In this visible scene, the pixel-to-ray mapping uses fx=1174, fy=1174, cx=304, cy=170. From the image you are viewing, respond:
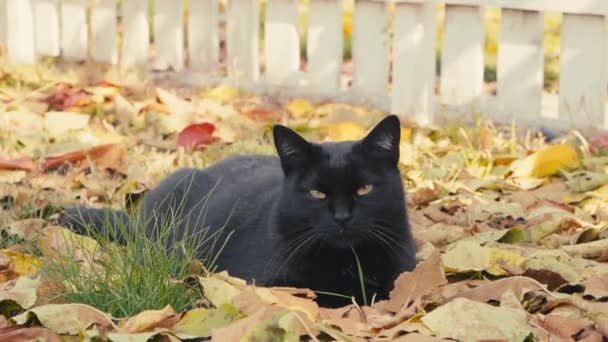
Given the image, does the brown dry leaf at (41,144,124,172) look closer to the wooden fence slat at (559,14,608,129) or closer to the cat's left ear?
the cat's left ear

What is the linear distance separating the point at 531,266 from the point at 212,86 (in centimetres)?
381

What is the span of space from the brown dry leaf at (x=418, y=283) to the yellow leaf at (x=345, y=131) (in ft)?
7.89

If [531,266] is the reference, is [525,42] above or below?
above

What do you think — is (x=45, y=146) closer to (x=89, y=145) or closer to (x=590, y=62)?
(x=89, y=145)

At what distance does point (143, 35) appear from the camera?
7305 mm

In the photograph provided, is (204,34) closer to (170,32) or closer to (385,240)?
(170,32)

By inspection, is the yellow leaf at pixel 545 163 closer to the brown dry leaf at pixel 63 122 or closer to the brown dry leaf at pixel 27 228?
the brown dry leaf at pixel 27 228

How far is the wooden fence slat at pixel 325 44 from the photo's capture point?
663 cm

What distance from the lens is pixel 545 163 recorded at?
505 cm

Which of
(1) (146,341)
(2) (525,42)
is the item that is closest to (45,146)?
(2) (525,42)

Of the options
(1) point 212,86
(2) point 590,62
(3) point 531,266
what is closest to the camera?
(3) point 531,266

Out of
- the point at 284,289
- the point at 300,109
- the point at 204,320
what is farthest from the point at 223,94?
the point at 204,320

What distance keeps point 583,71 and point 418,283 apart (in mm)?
3037

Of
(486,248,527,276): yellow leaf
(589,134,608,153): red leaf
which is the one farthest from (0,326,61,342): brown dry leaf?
(589,134,608,153): red leaf
